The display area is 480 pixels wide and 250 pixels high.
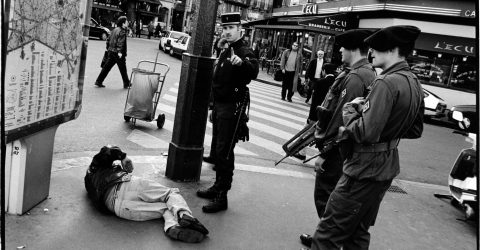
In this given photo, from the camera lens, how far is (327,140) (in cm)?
376

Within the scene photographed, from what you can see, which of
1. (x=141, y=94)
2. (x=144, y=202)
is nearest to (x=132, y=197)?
(x=144, y=202)

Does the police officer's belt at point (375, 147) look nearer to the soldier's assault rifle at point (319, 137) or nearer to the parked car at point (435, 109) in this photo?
the soldier's assault rifle at point (319, 137)

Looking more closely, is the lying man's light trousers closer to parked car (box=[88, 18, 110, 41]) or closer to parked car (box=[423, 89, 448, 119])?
parked car (box=[423, 89, 448, 119])

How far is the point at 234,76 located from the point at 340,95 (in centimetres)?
117

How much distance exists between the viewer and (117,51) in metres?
11.3

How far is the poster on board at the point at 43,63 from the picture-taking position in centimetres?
303

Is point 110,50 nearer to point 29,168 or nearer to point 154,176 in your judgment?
point 154,176

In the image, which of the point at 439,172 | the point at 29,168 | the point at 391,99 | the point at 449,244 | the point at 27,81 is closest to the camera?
the point at 391,99

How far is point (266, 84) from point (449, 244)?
587 inches

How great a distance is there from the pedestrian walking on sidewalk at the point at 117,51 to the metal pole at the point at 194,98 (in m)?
6.65

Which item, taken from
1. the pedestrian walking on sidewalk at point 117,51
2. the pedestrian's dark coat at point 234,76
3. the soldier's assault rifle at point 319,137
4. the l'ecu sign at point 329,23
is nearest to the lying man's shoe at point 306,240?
the soldier's assault rifle at point 319,137

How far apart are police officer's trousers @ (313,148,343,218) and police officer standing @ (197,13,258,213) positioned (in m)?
1.04

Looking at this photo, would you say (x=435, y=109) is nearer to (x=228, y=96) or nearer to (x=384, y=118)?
(x=228, y=96)

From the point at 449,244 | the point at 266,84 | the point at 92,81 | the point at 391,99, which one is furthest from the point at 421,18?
the point at 391,99
